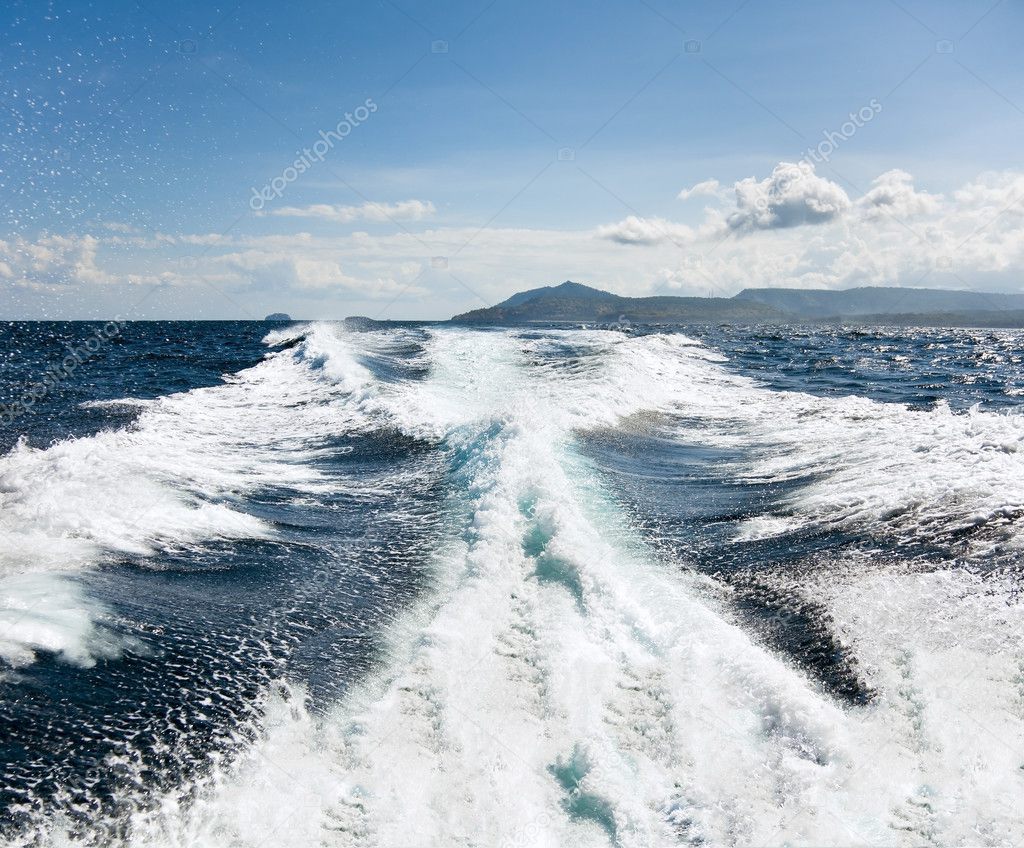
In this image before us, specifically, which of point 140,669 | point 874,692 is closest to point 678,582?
point 874,692

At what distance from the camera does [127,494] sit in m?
8.99

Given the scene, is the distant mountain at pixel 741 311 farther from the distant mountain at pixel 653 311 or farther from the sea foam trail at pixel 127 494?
the sea foam trail at pixel 127 494

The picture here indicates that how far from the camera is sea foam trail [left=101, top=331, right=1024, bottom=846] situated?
380 cm

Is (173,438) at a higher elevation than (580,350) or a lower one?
lower

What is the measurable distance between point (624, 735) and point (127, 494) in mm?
7603

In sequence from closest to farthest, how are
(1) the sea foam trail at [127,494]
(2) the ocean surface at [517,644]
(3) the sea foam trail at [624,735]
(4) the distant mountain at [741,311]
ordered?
(3) the sea foam trail at [624,735] < (2) the ocean surface at [517,644] < (1) the sea foam trail at [127,494] < (4) the distant mountain at [741,311]

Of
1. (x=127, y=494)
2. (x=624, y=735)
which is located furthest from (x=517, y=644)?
(x=127, y=494)

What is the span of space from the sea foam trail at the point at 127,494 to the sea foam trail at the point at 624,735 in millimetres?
2545

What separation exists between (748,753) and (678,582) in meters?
2.72

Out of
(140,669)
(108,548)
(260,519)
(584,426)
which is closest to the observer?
(140,669)

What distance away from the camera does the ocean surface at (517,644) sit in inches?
154

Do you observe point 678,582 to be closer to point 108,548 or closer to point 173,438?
point 108,548

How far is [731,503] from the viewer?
9.63 metres

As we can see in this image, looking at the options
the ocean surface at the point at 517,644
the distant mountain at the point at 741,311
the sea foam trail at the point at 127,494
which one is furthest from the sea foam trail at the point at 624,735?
the distant mountain at the point at 741,311
